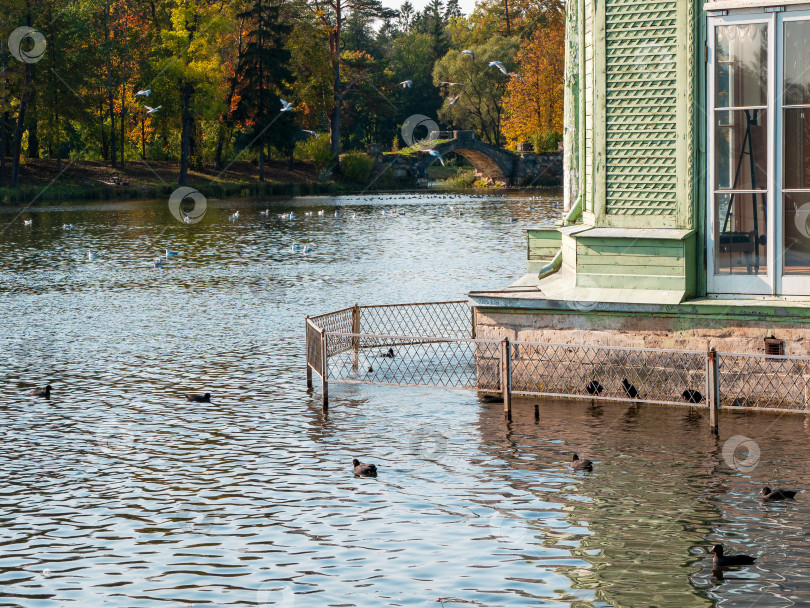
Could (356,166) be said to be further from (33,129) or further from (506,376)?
(506,376)

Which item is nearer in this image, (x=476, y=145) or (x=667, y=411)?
(x=667, y=411)

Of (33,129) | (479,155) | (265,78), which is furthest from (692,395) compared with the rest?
(479,155)

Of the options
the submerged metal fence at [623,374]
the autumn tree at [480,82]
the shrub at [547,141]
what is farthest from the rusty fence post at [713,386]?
the autumn tree at [480,82]

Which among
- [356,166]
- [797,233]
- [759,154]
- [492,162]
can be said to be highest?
[492,162]

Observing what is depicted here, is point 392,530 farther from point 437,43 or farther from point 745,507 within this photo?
point 437,43

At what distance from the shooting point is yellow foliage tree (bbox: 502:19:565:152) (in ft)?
327

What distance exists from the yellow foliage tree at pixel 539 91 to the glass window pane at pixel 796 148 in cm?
8346

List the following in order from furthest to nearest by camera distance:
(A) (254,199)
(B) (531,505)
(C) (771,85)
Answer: (A) (254,199) → (C) (771,85) → (B) (531,505)

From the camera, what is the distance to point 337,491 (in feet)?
42.7

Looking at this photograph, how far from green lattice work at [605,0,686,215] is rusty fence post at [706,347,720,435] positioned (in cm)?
274

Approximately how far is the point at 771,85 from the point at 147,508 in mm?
9949

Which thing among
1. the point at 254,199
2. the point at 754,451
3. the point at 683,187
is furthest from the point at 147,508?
the point at 254,199

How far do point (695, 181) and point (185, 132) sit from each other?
2993 inches

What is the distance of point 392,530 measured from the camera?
38.0ft
